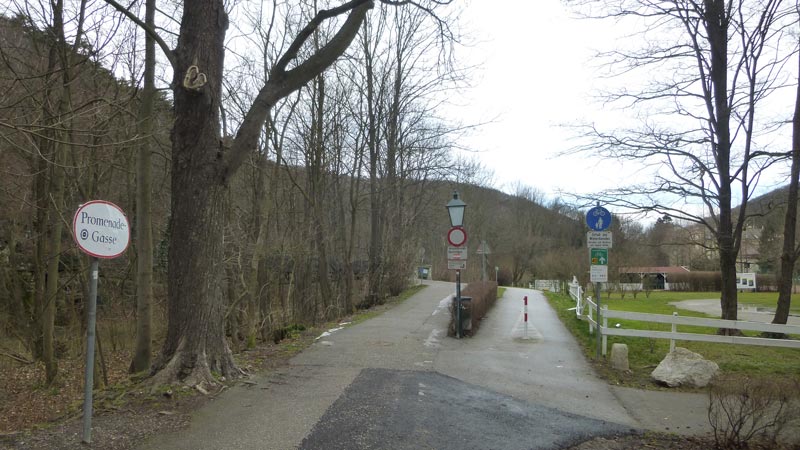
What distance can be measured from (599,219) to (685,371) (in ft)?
11.2

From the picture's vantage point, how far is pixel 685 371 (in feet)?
29.7

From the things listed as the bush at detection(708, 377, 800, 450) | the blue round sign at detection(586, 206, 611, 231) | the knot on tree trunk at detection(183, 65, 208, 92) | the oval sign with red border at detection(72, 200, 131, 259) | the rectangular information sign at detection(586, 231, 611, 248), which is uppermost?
the knot on tree trunk at detection(183, 65, 208, 92)

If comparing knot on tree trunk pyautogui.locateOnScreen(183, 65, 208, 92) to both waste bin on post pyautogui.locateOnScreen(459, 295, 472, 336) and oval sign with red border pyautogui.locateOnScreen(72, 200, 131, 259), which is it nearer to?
oval sign with red border pyautogui.locateOnScreen(72, 200, 131, 259)

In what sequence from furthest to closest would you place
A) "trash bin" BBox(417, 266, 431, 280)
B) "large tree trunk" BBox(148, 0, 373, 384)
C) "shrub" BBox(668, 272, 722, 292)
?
"shrub" BBox(668, 272, 722, 292) → "trash bin" BBox(417, 266, 431, 280) → "large tree trunk" BBox(148, 0, 373, 384)

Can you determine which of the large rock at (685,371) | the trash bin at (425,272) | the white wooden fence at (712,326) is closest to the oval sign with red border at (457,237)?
the white wooden fence at (712,326)

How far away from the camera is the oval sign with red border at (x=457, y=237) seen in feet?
42.1

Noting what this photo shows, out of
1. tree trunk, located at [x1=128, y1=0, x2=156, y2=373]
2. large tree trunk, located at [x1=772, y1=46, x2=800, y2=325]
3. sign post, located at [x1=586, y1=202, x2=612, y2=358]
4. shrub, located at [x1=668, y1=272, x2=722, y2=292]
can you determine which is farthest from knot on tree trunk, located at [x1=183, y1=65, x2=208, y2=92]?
shrub, located at [x1=668, y1=272, x2=722, y2=292]

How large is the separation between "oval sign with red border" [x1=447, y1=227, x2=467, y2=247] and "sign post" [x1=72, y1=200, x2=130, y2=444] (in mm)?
8520

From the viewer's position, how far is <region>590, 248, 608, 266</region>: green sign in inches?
434

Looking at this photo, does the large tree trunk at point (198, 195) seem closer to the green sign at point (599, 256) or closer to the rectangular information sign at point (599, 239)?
the rectangular information sign at point (599, 239)

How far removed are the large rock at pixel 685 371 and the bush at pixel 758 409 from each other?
295 centimetres

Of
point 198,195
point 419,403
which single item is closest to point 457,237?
point 419,403

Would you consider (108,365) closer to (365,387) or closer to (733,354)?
(365,387)

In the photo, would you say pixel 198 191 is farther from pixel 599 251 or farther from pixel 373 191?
pixel 373 191
